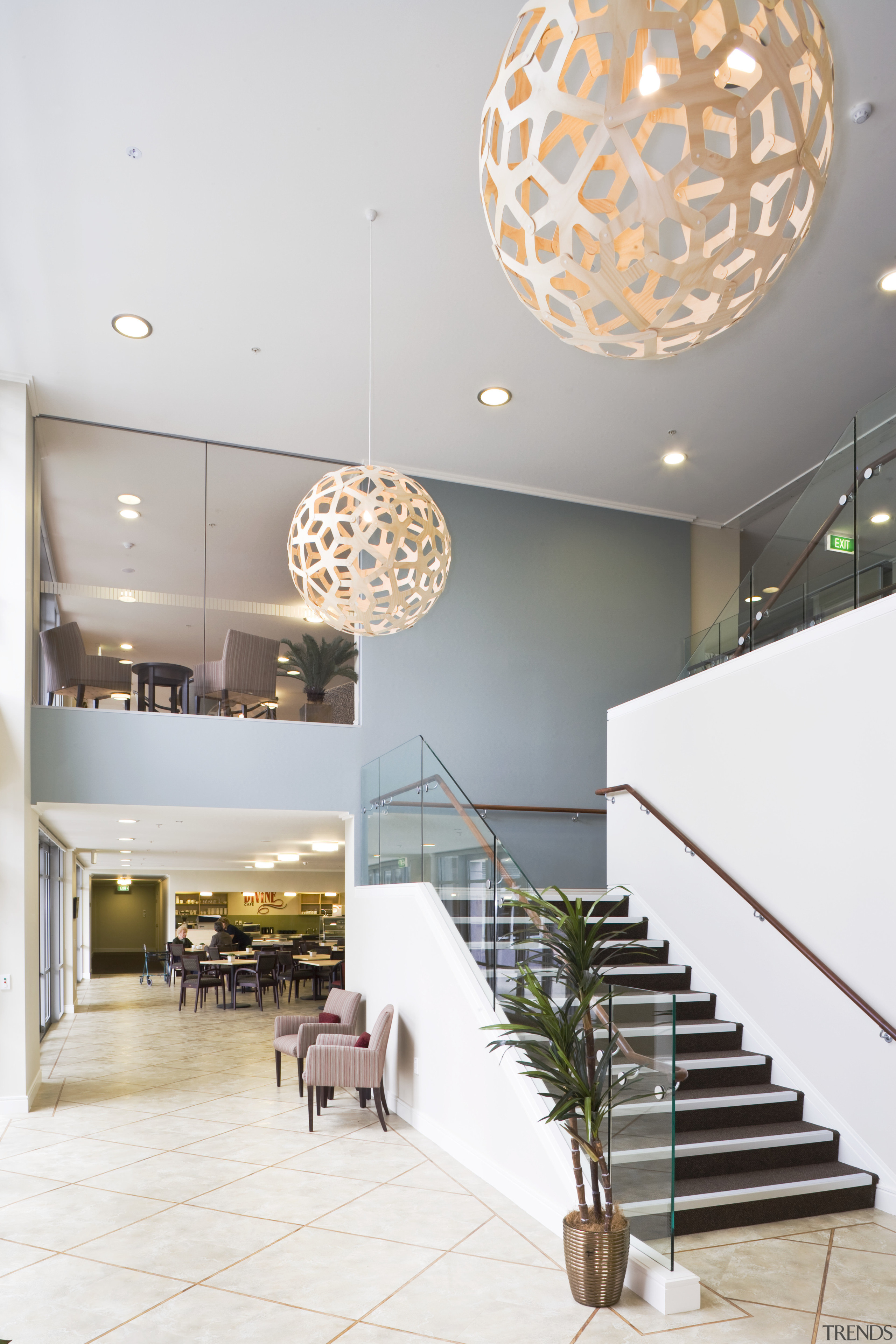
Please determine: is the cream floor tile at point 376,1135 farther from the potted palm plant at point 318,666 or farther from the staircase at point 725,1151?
the potted palm plant at point 318,666

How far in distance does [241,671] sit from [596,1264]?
5820mm

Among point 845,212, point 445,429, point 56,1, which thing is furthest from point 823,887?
point 56,1

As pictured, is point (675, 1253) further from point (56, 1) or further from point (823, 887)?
point (56, 1)

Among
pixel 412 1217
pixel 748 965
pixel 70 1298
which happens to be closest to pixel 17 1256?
pixel 70 1298

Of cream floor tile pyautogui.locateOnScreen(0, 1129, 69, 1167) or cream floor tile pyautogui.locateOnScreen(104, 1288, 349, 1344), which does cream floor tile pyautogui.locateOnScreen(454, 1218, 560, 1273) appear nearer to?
cream floor tile pyautogui.locateOnScreen(104, 1288, 349, 1344)

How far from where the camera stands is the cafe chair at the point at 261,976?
14.9m

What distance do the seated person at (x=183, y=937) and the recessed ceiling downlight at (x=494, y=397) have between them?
14.6 metres

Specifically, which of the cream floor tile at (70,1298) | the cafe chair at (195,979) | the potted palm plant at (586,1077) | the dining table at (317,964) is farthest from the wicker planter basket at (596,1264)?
the cafe chair at (195,979)

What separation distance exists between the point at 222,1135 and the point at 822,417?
7.41 meters

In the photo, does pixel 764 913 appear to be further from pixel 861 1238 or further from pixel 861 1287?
pixel 861 1287

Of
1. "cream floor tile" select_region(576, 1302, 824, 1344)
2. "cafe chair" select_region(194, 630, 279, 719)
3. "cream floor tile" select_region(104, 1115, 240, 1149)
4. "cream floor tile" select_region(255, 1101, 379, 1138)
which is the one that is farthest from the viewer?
"cafe chair" select_region(194, 630, 279, 719)

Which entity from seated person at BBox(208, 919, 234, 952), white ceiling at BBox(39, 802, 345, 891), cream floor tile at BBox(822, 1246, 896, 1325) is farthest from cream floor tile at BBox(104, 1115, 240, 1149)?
seated person at BBox(208, 919, 234, 952)

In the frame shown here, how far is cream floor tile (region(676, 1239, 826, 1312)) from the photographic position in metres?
3.88

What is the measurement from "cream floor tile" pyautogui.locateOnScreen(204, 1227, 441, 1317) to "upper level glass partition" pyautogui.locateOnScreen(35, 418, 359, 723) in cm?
482
